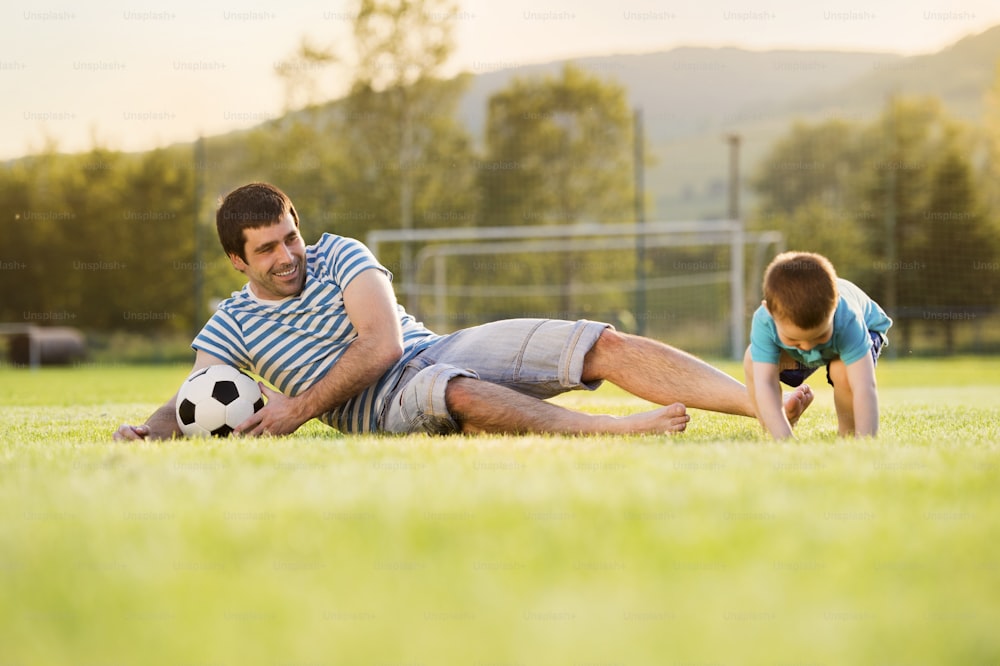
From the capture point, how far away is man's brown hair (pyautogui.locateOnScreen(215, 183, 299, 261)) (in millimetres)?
4195

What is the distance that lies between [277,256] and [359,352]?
59 cm

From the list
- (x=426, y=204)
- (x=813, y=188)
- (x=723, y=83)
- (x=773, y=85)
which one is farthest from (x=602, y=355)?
(x=773, y=85)

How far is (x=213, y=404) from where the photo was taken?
406 cm

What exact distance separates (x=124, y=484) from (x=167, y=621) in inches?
46.6

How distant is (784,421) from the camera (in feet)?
11.6

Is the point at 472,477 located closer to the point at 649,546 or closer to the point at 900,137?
the point at 649,546

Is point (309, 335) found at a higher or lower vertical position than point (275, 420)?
higher

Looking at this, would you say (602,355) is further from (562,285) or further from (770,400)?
(562,285)

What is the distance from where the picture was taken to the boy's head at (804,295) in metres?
3.39

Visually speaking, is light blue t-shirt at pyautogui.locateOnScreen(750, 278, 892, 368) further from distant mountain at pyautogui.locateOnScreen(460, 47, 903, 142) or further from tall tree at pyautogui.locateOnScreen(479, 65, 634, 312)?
distant mountain at pyautogui.locateOnScreen(460, 47, 903, 142)

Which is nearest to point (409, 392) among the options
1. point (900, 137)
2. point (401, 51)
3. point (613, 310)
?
point (401, 51)

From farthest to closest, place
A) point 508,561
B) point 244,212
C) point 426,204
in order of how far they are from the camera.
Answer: point 426,204, point 244,212, point 508,561

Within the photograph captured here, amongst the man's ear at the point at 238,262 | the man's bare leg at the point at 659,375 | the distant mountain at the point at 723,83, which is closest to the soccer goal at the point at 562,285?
the man's ear at the point at 238,262

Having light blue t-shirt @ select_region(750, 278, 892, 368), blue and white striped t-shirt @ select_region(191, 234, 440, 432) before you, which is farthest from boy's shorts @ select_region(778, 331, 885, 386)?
blue and white striped t-shirt @ select_region(191, 234, 440, 432)
